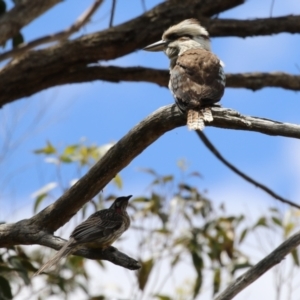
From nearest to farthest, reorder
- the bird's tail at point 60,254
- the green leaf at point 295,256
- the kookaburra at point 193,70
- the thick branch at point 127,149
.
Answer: the thick branch at point 127,149 → the bird's tail at point 60,254 → the kookaburra at point 193,70 → the green leaf at point 295,256

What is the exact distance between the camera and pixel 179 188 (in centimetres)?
668

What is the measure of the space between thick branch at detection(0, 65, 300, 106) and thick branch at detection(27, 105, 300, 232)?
1949mm

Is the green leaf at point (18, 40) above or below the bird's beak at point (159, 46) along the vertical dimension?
above

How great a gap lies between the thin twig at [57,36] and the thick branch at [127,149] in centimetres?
158

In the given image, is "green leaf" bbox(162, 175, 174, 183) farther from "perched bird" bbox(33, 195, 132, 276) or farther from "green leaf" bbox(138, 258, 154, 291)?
"perched bird" bbox(33, 195, 132, 276)

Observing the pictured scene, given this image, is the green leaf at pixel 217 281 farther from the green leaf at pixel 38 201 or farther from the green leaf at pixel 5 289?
the green leaf at pixel 5 289

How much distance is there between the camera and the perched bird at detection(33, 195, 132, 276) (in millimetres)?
3731

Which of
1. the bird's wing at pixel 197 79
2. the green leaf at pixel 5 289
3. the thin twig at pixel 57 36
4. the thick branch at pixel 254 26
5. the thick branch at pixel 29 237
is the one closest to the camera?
the thick branch at pixel 29 237

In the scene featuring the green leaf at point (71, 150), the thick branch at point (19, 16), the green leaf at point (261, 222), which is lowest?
the green leaf at point (261, 222)

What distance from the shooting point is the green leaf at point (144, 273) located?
5688 millimetres

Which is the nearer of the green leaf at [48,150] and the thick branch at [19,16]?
the thick branch at [19,16]

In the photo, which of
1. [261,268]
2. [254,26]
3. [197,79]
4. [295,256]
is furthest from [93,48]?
[261,268]

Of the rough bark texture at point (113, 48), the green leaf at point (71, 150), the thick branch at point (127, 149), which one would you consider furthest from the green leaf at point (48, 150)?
the thick branch at point (127, 149)

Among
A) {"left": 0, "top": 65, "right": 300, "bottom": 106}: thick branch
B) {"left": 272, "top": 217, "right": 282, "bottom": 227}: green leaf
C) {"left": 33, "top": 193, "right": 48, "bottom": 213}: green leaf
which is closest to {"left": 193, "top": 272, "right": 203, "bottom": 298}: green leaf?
{"left": 272, "top": 217, "right": 282, "bottom": 227}: green leaf
